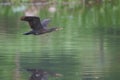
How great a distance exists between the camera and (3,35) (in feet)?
62.3

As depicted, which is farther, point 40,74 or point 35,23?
point 35,23

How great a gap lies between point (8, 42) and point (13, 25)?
6.48 m

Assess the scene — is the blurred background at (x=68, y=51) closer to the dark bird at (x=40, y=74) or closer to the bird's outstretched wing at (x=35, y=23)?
the dark bird at (x=40, y=74)

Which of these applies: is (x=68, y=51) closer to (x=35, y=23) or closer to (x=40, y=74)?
(x=35, y=23)

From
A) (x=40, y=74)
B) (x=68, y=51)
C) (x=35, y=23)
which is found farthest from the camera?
(x=68, y=51)

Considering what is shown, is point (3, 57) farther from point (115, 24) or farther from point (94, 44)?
point (115, 24)

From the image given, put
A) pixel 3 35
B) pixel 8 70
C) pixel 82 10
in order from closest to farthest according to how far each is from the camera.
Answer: pixel 8 70 < pixel 3 35 < pixel 82 10

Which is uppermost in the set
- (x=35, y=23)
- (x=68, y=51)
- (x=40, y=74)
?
(x=35, y=23)

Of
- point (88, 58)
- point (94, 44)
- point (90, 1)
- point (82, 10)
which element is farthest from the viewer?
point (90, 1)

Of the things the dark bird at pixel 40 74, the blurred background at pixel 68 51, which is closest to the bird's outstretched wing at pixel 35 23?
the blurred background at pixel 68 51

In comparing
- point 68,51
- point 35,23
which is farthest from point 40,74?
point 68,51

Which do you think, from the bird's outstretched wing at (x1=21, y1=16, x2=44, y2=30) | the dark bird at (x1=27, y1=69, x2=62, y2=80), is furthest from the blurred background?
the bird's outstretched wing at (x1=21, y1=16, x2=44, y2=30)

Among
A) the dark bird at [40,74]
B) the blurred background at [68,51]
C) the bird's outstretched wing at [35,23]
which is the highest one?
the bird's outstretched wing at [35,23]

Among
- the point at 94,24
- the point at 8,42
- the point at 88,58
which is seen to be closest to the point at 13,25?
the point at 94,24
